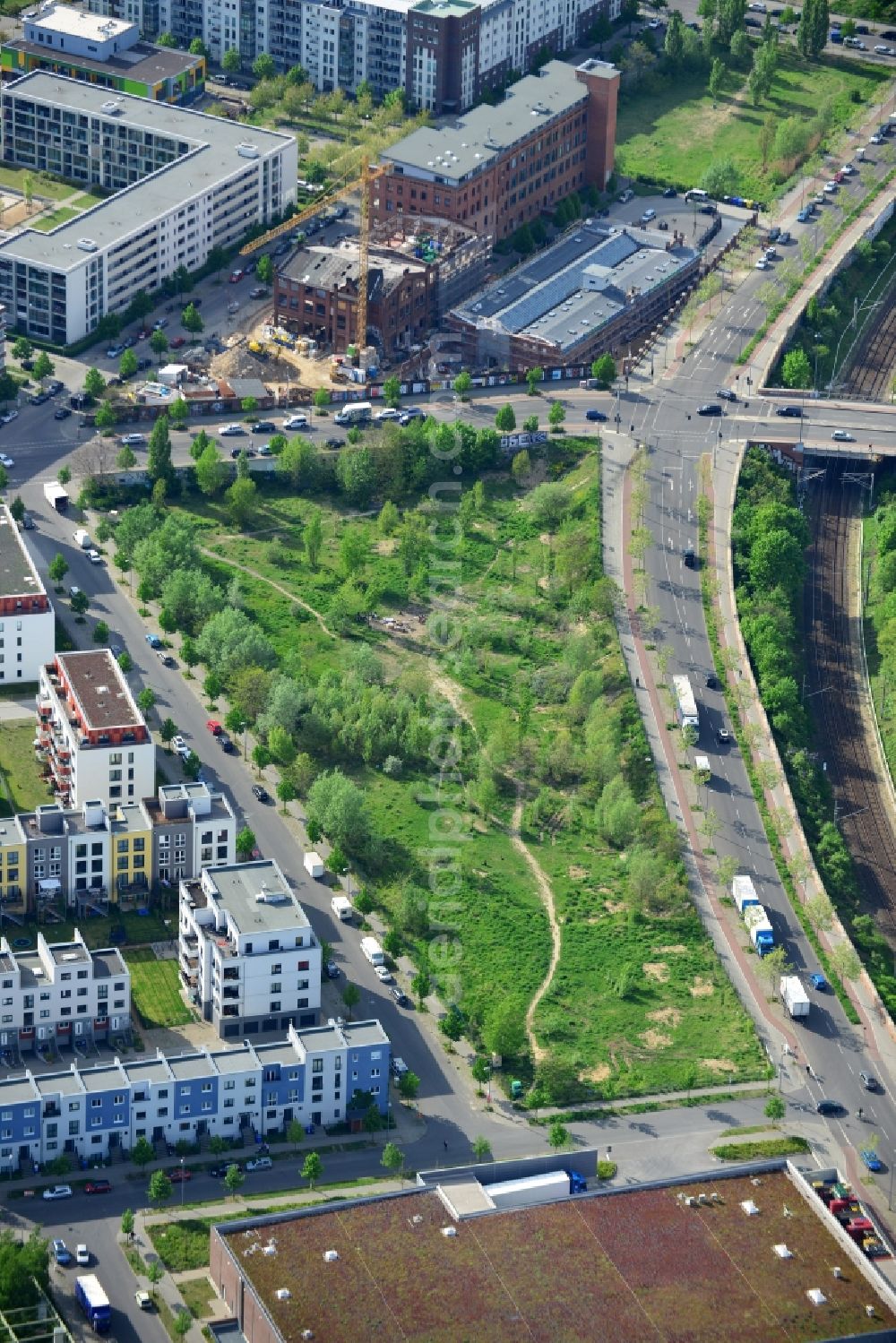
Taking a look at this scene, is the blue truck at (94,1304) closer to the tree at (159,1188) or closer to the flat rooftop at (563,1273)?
the flat rooftop at (563,1273)

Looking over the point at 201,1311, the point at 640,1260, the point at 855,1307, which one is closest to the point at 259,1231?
the point at 201,1311

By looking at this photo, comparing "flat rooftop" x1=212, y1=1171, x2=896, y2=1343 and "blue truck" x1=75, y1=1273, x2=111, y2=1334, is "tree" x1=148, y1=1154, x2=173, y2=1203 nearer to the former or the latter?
"flat rooftop" x1=212, y1=1171, x2=896, y2=1343

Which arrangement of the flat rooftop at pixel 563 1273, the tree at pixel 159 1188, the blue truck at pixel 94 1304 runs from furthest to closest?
1. the tree at pixel 159 1188
2. the blue truck at pixel 94 1304
3. the flat rooftop at pixel 563 1273

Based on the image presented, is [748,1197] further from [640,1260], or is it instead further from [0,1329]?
[0,1329]

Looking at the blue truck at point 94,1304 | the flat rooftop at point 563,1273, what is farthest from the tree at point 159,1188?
the blue truck at point 94,1304

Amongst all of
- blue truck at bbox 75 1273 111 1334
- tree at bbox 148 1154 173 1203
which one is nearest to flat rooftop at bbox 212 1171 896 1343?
blue truck at bbox 75 1273 111 1334

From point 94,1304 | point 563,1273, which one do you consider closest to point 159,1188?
point 94,1304
